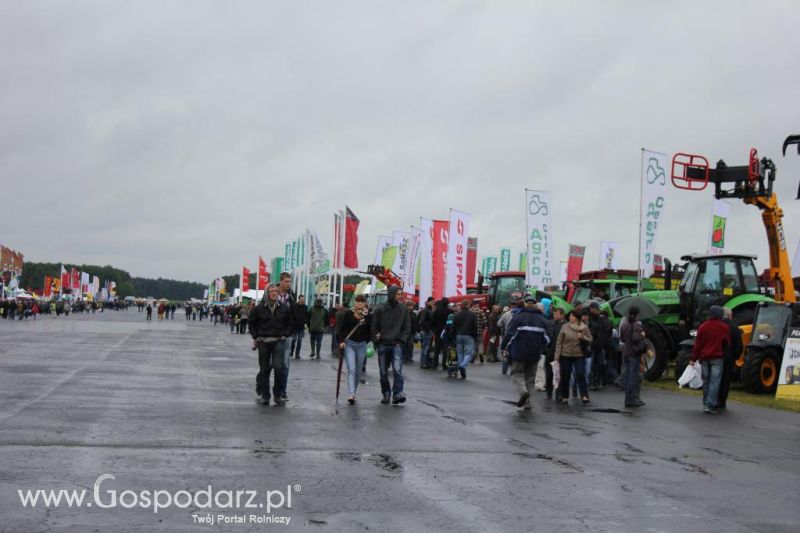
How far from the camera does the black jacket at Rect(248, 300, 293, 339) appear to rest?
14.7 meters

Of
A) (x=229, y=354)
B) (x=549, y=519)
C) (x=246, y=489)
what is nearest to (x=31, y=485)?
(x=246, y=489)

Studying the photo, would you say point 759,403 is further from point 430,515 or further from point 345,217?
point 345,217

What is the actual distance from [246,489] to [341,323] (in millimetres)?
7997

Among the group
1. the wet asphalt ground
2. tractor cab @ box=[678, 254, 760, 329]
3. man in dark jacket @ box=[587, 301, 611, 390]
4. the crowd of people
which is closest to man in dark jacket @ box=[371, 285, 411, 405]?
the wet asphalt ground

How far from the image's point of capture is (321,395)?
1658 cm

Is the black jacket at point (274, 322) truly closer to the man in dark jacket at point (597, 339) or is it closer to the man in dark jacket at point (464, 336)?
the man in dark jacket at point (597, 339)

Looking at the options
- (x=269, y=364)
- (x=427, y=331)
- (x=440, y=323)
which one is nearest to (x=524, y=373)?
(x=269, y=364)

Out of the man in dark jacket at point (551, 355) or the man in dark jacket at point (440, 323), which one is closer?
the man in dark jacket at point (551, 355)

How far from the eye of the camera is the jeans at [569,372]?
17.0 metres

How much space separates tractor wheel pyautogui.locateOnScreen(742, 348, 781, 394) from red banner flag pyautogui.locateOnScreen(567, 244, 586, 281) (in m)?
30.4

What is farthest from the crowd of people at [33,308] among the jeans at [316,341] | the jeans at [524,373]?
the jeans at [524,373]

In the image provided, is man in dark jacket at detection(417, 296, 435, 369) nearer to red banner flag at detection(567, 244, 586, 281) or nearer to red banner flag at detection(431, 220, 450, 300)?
red banner flag at detection(431, 220, 450, 300)

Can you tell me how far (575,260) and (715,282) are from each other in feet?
90.9

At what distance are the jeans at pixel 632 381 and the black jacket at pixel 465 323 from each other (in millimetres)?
6332
